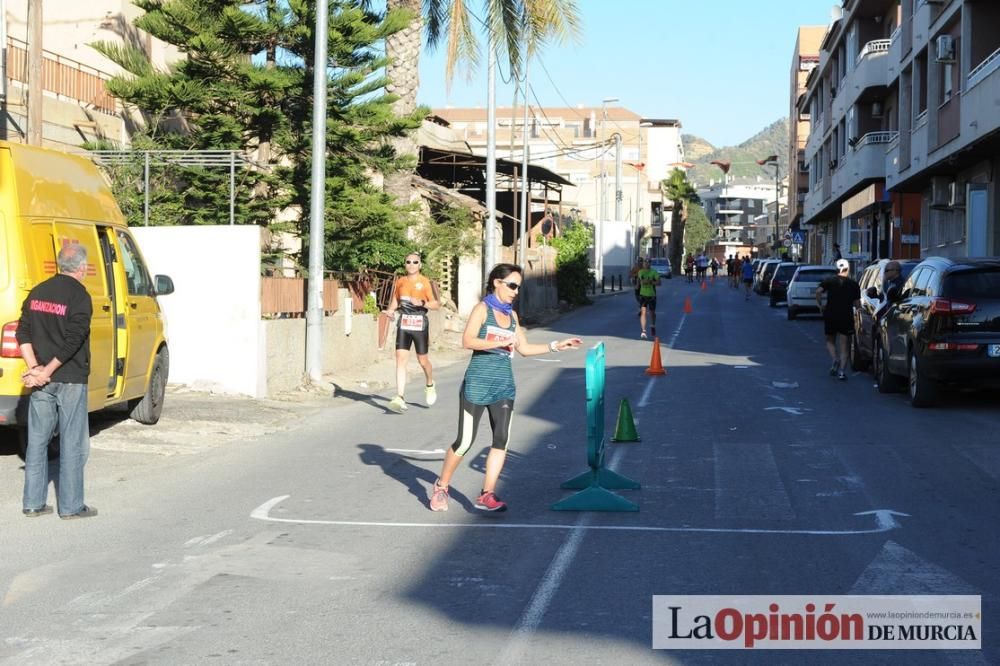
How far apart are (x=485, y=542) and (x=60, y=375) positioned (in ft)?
10.3

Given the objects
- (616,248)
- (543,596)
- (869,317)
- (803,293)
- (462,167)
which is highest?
(462,167)

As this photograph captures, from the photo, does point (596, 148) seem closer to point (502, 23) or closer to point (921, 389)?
point (502, 23)

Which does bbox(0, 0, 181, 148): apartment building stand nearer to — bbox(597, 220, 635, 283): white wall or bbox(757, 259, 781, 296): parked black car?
bbox(757, 259, 781, 296): parked black car

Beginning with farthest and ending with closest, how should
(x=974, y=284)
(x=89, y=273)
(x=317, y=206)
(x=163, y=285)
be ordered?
(x=317, y=206) < (x=974, y=284) < (x=163, y=285) < (x=89, y=273)

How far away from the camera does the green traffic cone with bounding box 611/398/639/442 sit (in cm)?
1237

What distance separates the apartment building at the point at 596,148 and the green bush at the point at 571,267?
4840cm

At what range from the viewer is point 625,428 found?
12414mm

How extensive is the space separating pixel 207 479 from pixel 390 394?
285 inches

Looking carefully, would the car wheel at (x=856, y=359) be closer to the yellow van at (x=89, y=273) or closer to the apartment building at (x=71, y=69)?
the yellow van at (x=89, y=273)

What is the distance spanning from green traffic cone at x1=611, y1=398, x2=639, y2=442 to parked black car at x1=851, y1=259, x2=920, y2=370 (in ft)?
23.2

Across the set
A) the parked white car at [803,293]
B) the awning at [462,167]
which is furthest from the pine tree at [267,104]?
the parked white car at [803,293]

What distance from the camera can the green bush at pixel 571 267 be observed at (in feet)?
153

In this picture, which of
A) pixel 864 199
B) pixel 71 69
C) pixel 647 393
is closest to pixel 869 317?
pixel 647 393

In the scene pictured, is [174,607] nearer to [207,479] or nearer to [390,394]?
[207,479]
